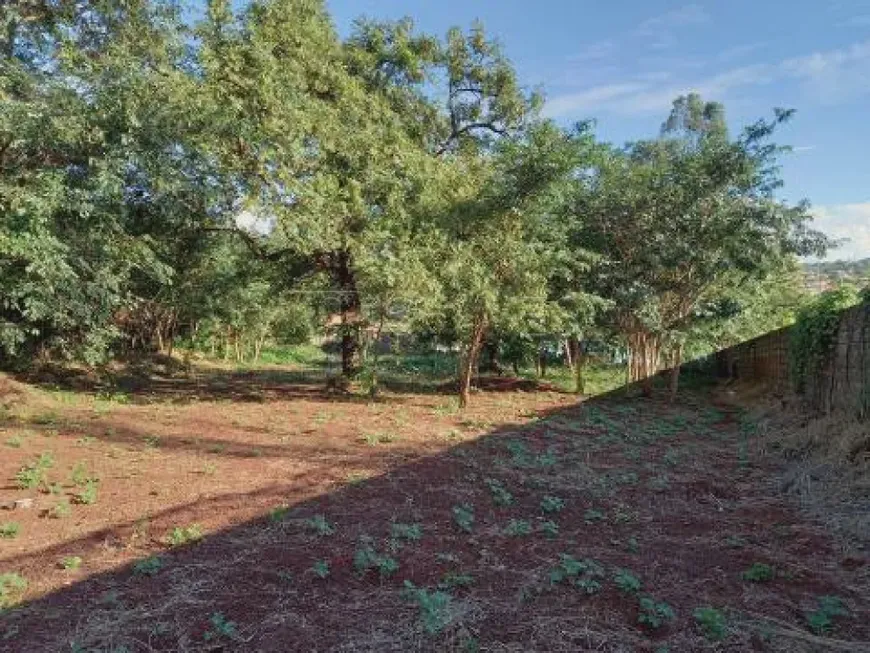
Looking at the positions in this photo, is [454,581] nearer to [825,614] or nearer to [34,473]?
[825,614]

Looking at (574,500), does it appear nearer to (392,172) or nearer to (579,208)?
(392,172)

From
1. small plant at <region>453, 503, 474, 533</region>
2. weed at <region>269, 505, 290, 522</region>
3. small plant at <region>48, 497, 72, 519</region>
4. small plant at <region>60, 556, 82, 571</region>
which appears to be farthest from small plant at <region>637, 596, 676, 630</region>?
small plant at <region>48, 497, 72, 519</region>

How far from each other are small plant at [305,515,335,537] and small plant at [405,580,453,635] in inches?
39.4

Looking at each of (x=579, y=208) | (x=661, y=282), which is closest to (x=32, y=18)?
(x=579, y=208)

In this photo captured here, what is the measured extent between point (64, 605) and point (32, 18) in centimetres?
868

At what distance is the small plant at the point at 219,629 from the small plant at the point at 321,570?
68 centimetres

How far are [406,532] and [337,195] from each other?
27.4 ft

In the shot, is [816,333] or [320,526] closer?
[320,526]

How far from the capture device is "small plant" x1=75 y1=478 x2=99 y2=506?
5227 millimetres

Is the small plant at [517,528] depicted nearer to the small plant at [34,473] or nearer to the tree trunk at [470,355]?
the small plant at [34,473]

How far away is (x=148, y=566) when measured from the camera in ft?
12.9

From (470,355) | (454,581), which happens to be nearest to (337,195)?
(470,355)

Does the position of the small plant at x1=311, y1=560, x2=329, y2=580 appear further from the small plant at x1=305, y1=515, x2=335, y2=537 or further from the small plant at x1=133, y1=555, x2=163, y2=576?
the small plant at x1=133, y1=555, x2=163, y2=576

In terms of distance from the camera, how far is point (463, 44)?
15.7 meters
